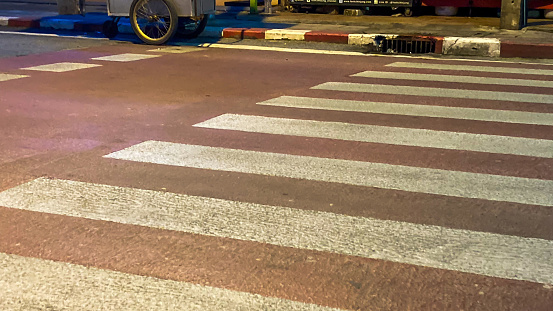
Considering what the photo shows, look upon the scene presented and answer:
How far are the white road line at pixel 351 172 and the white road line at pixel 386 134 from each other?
2.32 feet

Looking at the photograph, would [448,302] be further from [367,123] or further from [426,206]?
[367,123]

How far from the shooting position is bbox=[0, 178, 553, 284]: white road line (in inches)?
133

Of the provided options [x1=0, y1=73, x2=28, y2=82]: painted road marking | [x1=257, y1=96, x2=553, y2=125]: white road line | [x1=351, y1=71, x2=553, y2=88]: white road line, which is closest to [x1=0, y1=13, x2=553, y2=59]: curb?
[x1=351, y1=71, x2=553, y2=88]: white road line

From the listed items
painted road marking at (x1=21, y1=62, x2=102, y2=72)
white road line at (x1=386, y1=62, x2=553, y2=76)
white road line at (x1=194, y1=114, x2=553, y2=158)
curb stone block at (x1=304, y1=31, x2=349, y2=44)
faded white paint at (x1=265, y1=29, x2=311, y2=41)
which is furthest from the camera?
faded white paint at (x1=265, y1=29, x2=311, y2=41)

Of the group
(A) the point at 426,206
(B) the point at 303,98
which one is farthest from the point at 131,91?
(A) the point at 426,206

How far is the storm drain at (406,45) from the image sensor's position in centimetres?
1187

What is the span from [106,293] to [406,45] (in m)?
9.75

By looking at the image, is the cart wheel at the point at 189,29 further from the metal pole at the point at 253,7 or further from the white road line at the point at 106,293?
the white road line at the point at 106,293

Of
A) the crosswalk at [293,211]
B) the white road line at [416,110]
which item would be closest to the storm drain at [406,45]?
the white road line at [416,110]

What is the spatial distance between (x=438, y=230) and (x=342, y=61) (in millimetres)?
7067

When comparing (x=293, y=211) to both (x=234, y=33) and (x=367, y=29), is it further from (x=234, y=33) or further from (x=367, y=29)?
(x=367, y=29)

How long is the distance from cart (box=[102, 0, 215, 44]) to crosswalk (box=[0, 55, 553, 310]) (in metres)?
5.84

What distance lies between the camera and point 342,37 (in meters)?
12.6

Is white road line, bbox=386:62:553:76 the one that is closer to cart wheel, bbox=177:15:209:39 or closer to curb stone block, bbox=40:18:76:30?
cart wheel, bbox=177:15:209:39
